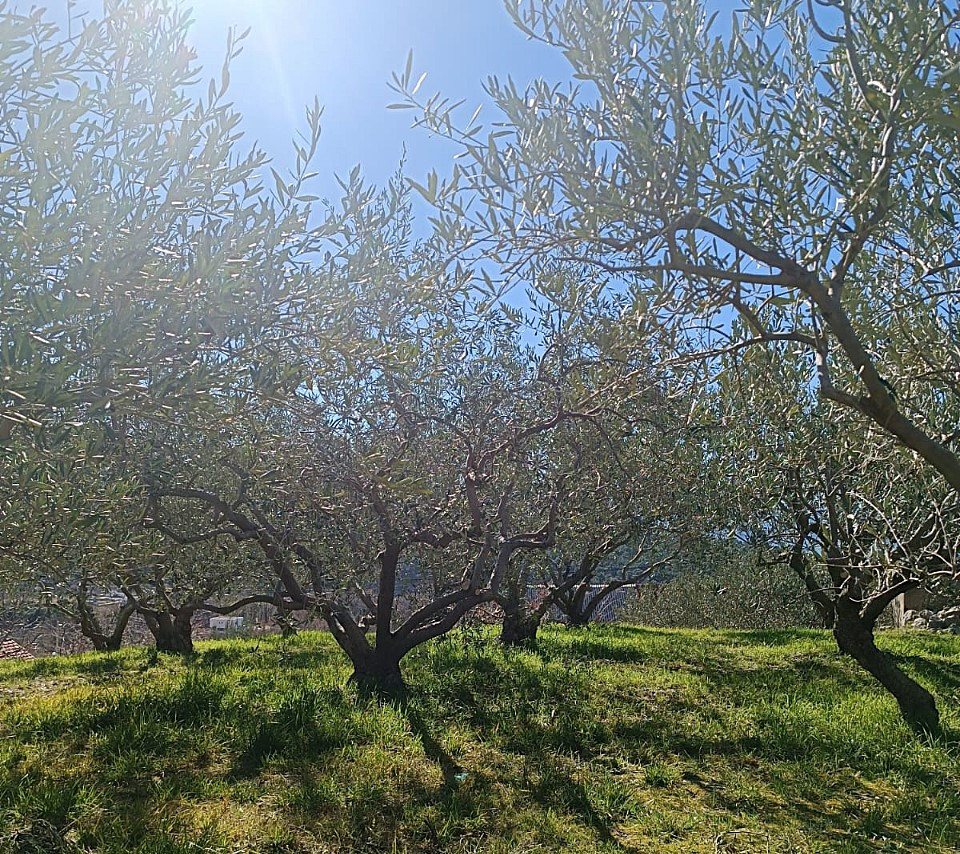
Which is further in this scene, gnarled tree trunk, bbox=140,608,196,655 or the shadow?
gnarled tree trunk, bbox=140,608,196,655

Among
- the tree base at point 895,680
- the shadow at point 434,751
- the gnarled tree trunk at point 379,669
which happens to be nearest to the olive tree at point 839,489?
the tree base at point 895,680

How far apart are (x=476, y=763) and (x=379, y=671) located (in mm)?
2513

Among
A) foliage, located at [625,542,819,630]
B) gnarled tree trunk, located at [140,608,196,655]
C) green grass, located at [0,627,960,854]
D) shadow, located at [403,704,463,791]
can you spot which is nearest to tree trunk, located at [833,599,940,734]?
green grass, located at [0,627,960,854]

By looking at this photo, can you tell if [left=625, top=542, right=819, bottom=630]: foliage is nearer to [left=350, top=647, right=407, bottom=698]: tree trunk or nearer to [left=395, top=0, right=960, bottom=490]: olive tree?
[left=350, top=647, right=407, bottom=698]: tree trunk

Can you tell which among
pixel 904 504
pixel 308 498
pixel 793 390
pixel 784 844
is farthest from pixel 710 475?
pixel 308 498

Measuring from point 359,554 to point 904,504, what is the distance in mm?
5626

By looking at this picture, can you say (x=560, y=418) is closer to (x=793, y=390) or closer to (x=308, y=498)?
(x=793, y=390)

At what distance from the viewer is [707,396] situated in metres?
5.32

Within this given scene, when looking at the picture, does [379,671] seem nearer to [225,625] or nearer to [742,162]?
[742,162]

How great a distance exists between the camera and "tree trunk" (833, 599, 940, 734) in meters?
7.57

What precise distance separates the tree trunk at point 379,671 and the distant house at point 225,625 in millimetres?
16785

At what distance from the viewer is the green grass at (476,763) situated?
17.0ft

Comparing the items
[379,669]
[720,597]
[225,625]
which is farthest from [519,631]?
[225,625]

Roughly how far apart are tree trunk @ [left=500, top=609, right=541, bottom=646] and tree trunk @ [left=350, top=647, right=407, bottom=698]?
13.6 ft
